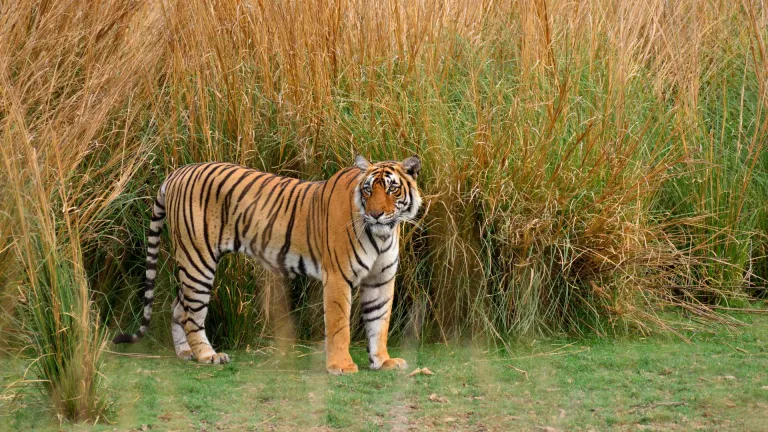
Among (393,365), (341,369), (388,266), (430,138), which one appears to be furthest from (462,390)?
(430,138)

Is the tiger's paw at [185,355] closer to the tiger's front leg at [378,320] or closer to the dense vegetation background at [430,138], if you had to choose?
the dense vegetation background at [430,138]

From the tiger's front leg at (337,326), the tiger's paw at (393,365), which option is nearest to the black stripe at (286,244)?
the tiger's front leg at (337,326)

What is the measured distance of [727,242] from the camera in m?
5.80

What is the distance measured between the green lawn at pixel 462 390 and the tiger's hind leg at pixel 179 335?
0.39 feet

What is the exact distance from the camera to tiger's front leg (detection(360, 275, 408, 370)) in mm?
4754

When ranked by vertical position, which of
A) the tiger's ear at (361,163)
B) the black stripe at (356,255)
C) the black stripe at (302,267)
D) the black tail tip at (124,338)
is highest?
the tiger's ear at (361,163)

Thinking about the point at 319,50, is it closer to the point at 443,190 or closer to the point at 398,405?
the point at 443,190

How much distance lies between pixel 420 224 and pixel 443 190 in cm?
21

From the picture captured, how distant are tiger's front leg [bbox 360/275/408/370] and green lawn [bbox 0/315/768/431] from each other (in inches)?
3.6

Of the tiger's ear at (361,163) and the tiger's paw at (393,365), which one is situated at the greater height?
the tiger's ear at (361,163)

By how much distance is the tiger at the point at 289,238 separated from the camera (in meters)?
4.69

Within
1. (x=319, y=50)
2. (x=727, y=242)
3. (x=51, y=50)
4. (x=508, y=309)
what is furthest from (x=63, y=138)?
(x=727, y=242)

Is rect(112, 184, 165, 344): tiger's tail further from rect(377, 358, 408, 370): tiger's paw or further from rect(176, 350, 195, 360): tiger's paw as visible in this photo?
rect(377, 358, 408, 370): tiger's paw

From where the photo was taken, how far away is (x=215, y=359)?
4902 mm
